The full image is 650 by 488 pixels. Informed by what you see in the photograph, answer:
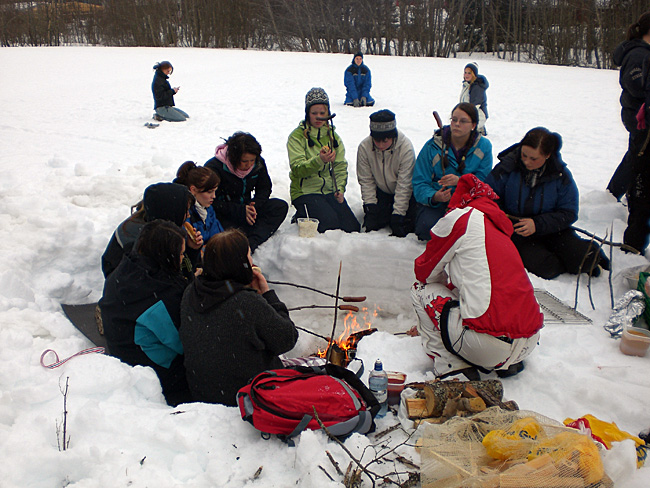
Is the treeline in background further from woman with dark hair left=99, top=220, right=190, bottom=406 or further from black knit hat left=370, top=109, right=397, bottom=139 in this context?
woman with dark hair left=99, top=220, right=190, bottom=406

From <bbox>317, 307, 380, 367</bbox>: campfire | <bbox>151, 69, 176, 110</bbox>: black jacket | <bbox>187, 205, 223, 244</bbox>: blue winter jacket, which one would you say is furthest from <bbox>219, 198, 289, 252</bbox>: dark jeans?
<bbox>151, 69, 176, 110</bbox>: black jacket

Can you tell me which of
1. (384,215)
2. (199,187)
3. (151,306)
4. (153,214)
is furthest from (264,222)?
(151,306)

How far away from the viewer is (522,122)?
33.2ft

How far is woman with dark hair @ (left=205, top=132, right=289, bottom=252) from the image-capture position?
4699mm

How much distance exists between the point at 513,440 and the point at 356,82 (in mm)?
11542

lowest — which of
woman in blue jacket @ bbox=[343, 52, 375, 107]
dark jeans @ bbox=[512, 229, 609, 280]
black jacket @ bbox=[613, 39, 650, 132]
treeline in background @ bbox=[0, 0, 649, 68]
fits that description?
dark jeans @ bbox=[512, 229, 609, 280]

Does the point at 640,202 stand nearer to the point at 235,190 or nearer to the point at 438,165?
the point at 438,165

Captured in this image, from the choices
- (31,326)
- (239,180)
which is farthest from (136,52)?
(31,326)

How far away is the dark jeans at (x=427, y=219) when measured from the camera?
482 centimetres

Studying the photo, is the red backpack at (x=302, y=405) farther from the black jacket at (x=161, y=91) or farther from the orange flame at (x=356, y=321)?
the black jacket at (x=161, y=91)

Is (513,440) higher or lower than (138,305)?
lower

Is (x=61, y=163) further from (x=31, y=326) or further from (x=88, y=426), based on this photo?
(x=88, y=426)

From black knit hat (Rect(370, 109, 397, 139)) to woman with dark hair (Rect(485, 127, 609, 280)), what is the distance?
1.11 meters

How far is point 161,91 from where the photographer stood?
1034cm
